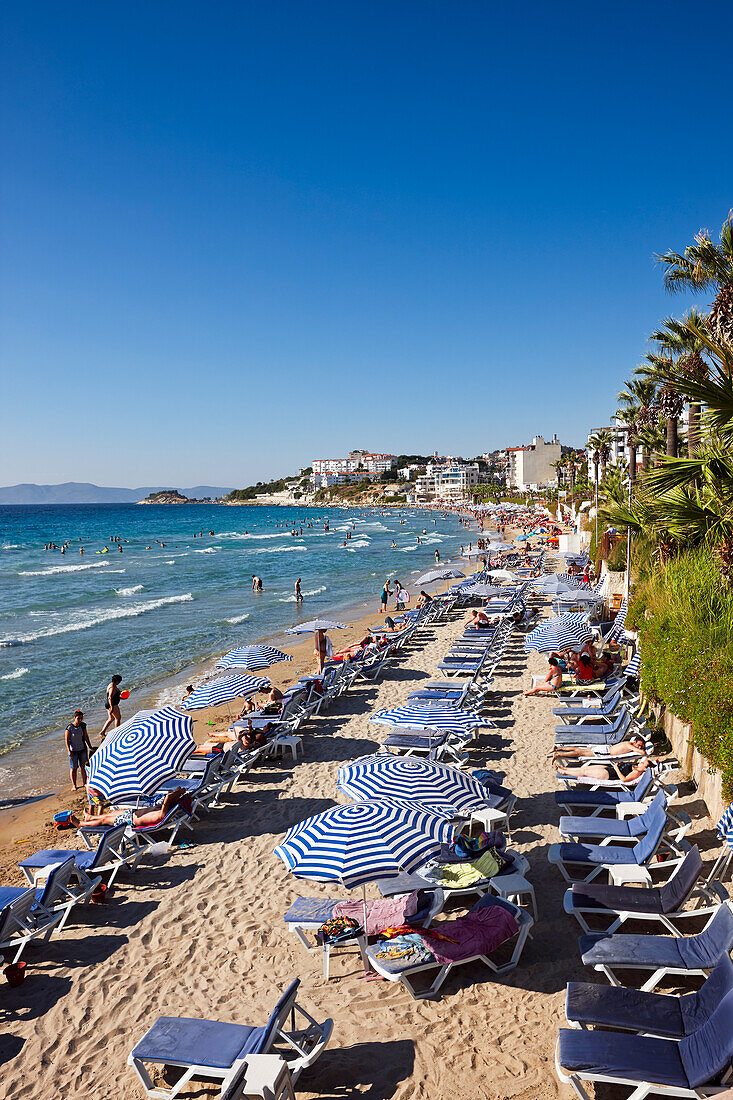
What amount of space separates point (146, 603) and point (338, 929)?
102 feet

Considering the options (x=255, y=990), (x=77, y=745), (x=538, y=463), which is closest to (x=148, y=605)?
(x=77, y=745)

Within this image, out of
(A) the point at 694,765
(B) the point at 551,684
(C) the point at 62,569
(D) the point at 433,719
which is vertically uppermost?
(A) the point at 694,765

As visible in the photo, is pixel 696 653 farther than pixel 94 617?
No

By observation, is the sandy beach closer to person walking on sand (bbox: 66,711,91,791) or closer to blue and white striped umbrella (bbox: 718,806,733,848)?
blue and white striped umbrella (bbox: 718,806,733,848)

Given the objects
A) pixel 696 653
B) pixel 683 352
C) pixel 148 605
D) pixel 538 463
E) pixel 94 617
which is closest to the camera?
pixel 696 653

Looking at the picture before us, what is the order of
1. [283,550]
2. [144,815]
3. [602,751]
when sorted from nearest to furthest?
[144,815] → [602,751] → [283,550]

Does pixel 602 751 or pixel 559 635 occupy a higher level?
pixel 559 635

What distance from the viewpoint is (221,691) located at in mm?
12195

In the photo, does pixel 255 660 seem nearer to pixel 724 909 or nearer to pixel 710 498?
pixel 710 498

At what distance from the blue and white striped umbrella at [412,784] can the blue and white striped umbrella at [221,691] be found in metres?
5.64

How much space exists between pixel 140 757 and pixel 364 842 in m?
4.13

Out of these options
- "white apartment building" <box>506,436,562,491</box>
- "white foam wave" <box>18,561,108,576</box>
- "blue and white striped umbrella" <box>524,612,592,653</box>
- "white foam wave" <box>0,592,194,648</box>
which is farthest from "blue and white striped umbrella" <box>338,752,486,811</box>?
"white apartment building" <box>506,436,562,491</box>

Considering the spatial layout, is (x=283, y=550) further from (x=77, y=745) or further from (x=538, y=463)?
(x=538, y=463)

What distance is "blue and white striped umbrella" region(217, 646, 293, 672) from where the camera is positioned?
13781 millimetres
